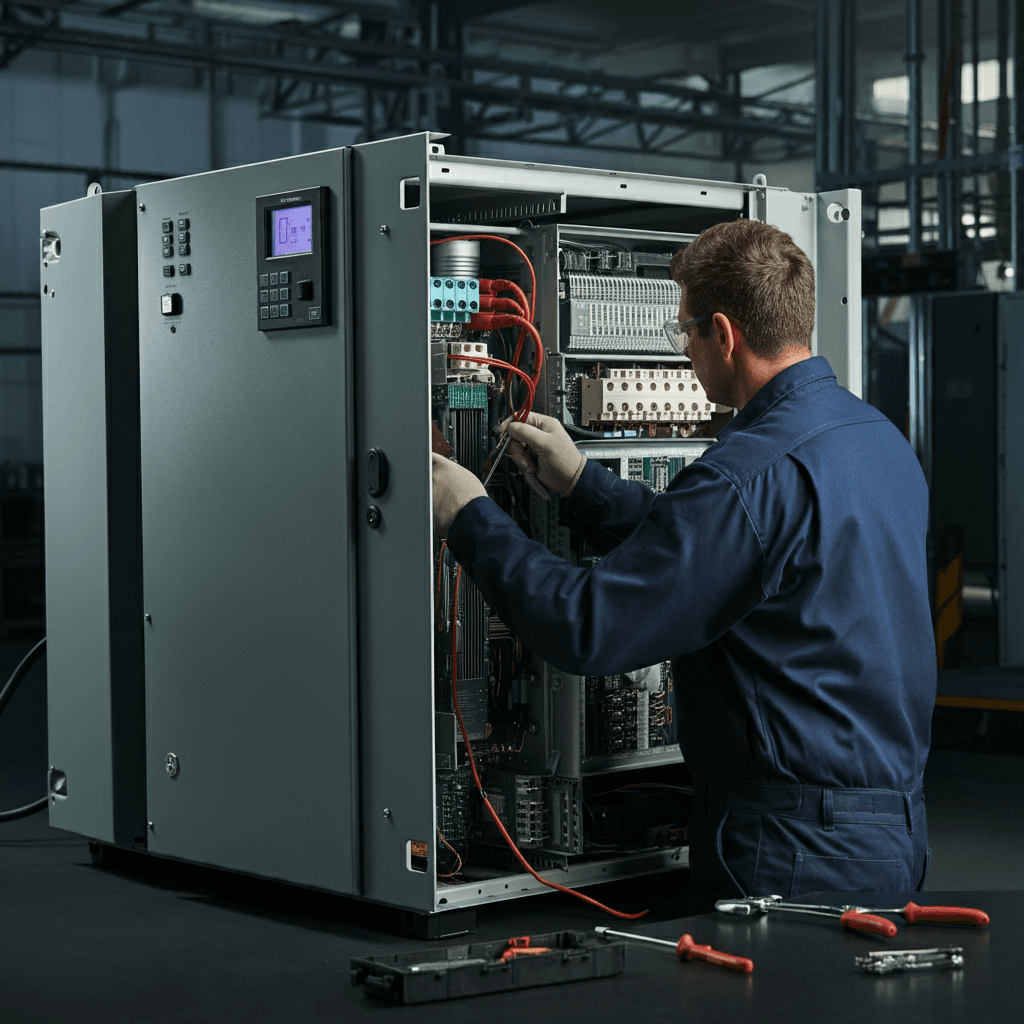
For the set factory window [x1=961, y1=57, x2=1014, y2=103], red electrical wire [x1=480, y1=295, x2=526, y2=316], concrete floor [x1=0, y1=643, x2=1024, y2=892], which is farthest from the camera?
factory window [x1=961, y1=57, x2=1014, y2=103]

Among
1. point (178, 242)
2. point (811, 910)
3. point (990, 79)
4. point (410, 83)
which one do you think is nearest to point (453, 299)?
point (178, 242)

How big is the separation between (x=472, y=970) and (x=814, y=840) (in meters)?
Answer: 1.26

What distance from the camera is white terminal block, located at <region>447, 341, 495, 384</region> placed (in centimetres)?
427

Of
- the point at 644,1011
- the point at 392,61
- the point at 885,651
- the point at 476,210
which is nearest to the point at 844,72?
the point at 392,61

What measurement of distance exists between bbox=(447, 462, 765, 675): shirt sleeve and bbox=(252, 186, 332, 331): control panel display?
1530 mm

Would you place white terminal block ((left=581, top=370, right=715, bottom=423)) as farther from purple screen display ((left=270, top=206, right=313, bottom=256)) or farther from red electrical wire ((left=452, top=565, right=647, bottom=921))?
purple screen display ((left=270, top=206, right=313, bottom=256))

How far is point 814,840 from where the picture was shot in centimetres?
301

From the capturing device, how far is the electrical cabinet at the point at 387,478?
160 inches

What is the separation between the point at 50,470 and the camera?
5223mm

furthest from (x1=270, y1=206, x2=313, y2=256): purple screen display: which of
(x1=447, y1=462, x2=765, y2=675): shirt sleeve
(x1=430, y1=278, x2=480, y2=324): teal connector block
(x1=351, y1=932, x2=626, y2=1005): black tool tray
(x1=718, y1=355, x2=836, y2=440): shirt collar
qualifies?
(x1=351, y1=932, x2=626, y2=1005): black tool tray

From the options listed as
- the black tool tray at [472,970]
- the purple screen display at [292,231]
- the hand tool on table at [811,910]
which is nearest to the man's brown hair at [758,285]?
the hand tool on table at [811,910]

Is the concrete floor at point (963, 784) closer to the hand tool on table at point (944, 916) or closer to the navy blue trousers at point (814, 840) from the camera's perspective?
the navy blue trousers at point (814, 840)

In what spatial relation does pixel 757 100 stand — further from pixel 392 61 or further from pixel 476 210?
pixel 476 210

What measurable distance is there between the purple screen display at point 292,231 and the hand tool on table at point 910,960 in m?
2.69
